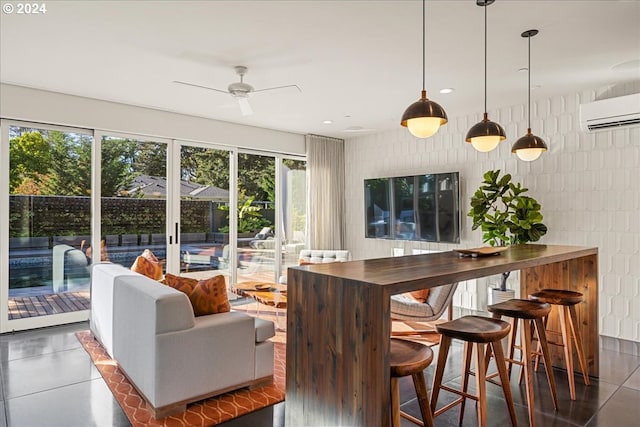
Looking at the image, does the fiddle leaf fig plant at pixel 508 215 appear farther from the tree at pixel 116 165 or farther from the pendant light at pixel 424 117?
the tree at pixel 116 165

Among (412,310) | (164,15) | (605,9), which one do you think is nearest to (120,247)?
(164,15)

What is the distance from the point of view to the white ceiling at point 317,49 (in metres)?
2.81

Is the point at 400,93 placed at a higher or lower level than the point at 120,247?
higher

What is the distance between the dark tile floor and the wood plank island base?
0.90 metres

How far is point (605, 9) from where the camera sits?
2.77 meters

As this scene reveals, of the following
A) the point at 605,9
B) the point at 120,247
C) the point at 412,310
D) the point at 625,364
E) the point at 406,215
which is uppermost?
the point at 605,9

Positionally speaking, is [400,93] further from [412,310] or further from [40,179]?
[40,179]

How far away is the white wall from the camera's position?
4426 mm

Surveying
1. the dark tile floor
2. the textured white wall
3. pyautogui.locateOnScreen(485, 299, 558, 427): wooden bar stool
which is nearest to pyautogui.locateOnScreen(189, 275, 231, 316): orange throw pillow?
the dark tile floor

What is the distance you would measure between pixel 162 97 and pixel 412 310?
12.1 ft

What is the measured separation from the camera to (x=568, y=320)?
10.3 ft

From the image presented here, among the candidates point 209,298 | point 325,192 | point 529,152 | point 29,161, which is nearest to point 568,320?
point 529,152

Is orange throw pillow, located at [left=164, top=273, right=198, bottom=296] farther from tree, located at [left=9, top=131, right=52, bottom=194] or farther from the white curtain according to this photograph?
the white curtain

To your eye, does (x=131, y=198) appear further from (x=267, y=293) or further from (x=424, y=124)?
(x=424, y=124)
